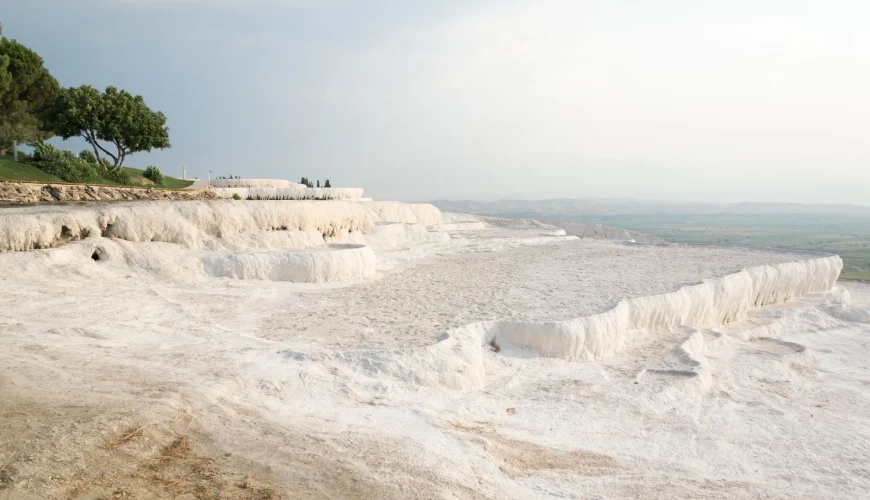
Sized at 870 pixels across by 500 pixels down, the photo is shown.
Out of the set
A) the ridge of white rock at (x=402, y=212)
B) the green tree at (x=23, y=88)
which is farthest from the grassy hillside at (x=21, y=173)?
the ridge of white rock at (x=402, y=212)

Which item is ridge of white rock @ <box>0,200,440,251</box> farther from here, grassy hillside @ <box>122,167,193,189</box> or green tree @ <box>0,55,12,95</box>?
green tree @ <box>0,55,12,95</box>

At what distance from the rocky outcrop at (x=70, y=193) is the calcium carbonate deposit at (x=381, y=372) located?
2885 mm

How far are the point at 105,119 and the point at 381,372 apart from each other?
848 inches

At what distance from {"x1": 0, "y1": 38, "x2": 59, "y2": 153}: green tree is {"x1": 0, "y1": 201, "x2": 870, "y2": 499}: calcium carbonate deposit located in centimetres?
1881

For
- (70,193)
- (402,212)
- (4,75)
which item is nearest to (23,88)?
(4,75)

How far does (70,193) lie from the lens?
1473 centimetres

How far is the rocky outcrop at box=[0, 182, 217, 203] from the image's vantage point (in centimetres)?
1371

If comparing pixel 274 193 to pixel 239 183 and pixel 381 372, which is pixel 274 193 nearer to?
pixel 239 183

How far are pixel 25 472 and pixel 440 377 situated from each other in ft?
14.5

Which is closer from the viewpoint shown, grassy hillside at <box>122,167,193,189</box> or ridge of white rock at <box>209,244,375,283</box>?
ridge of white rock at <box>209,244,375,283</box>

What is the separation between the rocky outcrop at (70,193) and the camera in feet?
45.0

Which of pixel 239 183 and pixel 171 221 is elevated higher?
pixel 239 183

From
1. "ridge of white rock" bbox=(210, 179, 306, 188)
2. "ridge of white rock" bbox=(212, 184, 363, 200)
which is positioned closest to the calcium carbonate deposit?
"ridge of white rock" bbox=(212, 184, 363, 200)

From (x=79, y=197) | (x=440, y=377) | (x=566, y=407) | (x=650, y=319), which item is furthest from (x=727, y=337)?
(x=79, y=197)
